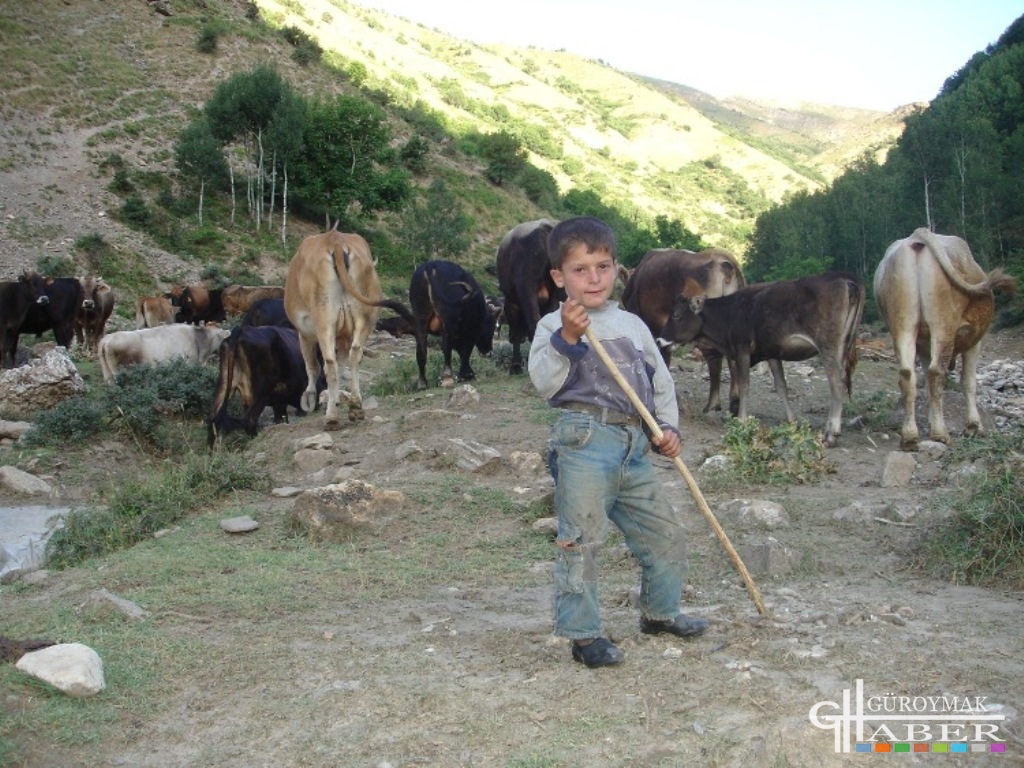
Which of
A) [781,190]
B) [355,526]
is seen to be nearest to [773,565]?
[355,526]

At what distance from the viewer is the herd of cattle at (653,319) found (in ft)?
29.5

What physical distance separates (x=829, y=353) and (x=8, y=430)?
31.1ft

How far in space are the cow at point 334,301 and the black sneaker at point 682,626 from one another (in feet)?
21.2

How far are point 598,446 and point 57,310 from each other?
58.3ft

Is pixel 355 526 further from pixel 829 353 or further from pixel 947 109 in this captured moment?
pixel 947 109

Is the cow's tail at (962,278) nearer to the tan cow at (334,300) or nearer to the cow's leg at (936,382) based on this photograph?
the cow's leg at (936,382)

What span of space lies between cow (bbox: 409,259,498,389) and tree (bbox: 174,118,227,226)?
100 ft

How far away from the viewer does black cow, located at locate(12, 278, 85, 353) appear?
18734 millimetres

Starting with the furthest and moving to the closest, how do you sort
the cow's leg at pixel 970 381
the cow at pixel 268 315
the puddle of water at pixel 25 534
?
the cow at pixel 268 315
the cow's leg at pixel 970 381
the puddle of water at pixel 25 534

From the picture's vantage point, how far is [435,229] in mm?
43688

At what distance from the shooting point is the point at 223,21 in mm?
58438

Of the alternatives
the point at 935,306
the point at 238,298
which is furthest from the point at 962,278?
the point at 238,298

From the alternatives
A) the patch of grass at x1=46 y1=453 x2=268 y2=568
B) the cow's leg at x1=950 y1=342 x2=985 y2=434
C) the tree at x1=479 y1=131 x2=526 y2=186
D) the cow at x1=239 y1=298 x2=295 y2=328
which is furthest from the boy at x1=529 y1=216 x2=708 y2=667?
the tree at x1=479 y1=131 x2=526 y2=186

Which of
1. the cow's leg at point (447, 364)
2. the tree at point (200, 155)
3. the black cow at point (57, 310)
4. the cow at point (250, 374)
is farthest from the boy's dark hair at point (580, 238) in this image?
the tree at point (200, 155)
